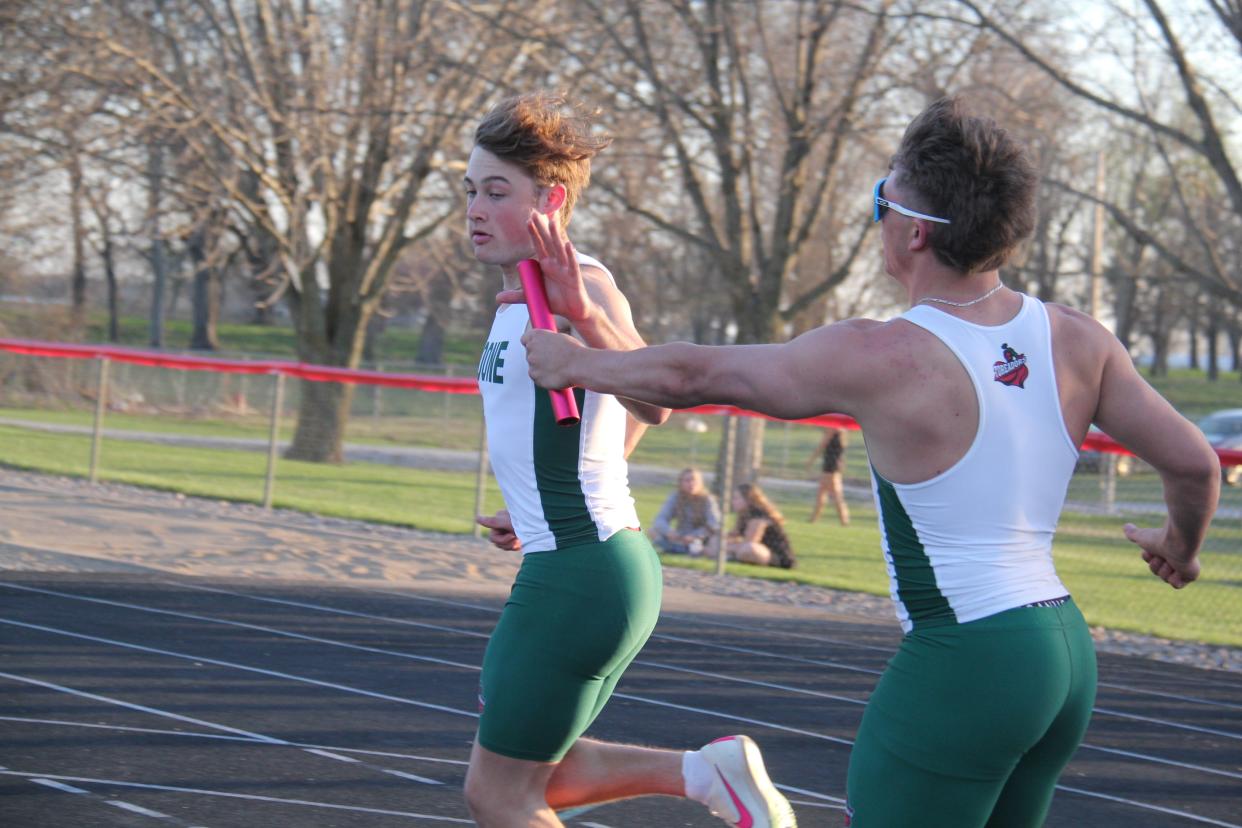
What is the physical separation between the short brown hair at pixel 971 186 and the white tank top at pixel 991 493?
5.0 inches

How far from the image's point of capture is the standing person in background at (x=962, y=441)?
2.40 metres

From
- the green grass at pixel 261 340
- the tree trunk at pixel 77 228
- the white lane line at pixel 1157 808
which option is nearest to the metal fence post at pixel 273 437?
the tree trunk at pixel 77 228

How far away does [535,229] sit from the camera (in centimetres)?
282

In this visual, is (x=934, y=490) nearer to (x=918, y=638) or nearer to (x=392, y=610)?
(x=918, y=638)

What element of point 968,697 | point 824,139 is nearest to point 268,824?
point 968,697

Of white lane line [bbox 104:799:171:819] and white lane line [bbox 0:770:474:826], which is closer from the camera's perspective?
white lane line [bbox 104:799:171:819]

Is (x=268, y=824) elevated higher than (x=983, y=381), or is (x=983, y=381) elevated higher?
(x=983, y=381)

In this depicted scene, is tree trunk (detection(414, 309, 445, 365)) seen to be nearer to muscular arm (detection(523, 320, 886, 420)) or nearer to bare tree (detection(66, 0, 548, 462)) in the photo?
bare tree (detection(66, 0, 548, 462))

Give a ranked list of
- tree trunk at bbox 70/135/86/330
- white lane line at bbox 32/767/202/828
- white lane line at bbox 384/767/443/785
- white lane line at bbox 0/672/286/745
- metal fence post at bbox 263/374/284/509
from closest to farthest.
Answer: white lane line at bbox 32/767/202/828
white lane line at bbox 384/767/443/785
white lane line at bbox 0/672/286/745
metal fence post at bbox 263/374/284/509
tree trunk at bbox 70/135/86/330

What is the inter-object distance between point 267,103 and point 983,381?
17562mm

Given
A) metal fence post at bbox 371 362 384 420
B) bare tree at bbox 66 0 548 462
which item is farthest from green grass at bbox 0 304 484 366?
bare tree at bbox 66 0 548 462

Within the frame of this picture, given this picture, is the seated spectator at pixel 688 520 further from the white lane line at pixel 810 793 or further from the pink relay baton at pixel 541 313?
the pink relay baton at pixel 541 313

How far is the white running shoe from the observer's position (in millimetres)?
3455

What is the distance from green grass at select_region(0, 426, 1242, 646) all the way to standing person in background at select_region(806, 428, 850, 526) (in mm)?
161
